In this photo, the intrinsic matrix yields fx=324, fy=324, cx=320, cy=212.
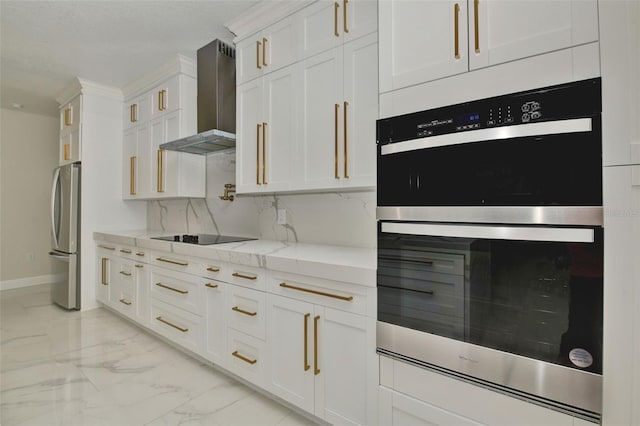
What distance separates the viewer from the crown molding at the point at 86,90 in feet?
12.0

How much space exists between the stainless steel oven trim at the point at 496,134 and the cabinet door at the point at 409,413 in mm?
967

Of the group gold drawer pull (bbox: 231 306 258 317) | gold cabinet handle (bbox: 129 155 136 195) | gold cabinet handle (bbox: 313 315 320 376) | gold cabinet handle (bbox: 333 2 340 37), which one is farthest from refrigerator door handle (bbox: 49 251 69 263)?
gold cabinet handle (bbox: 333 2 340 37)

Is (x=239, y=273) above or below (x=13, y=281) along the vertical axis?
above

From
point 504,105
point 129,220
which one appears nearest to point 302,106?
point 504,105

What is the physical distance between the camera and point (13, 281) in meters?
4.68

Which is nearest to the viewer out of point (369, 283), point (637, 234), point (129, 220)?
point (637, 234)

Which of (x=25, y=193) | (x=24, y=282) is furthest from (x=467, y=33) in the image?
(x=24, y=282)

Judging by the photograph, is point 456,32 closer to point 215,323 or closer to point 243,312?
point 243,312

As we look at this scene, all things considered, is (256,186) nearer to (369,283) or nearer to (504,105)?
(369,283)

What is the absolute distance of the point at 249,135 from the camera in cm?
243

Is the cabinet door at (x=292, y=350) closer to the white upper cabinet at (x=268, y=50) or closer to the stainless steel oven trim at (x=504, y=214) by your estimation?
the stainless steel oven trim at (x=504, y=214)

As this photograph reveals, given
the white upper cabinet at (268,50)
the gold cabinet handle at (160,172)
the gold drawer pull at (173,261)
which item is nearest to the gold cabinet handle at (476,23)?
the white upper cabinet at (268,50)

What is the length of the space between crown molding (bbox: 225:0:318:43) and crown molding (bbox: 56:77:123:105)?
224 cm

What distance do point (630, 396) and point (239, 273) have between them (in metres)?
1.76
